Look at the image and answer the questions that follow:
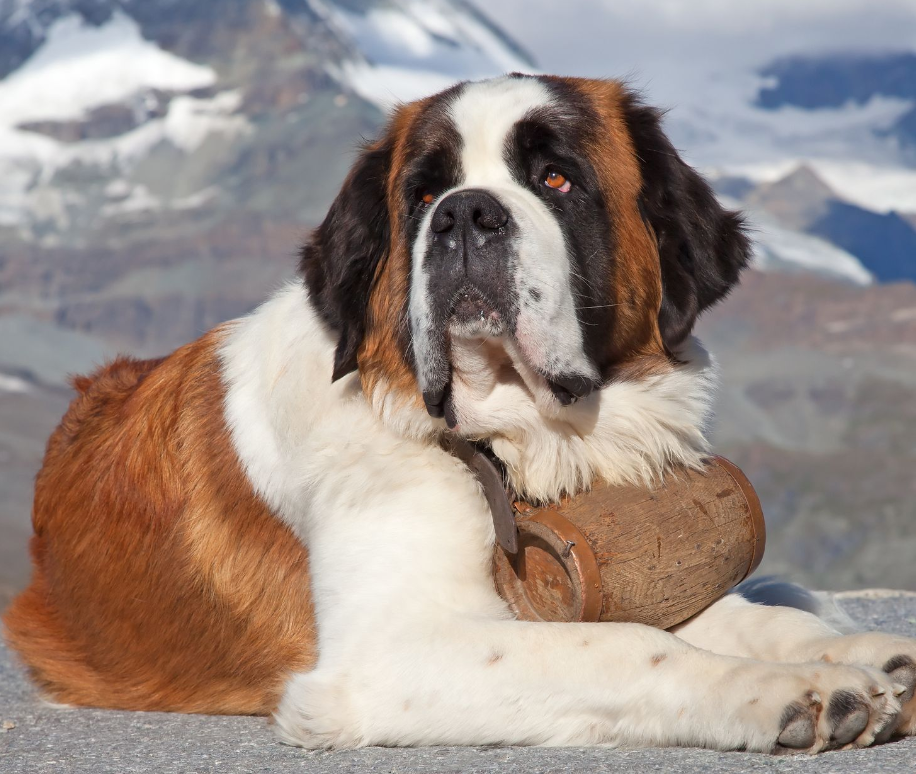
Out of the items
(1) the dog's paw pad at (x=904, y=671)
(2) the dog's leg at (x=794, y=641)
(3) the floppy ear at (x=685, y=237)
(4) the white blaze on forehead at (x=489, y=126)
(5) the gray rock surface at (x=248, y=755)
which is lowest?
(5) the gray rock surface at (x=248, y=755)

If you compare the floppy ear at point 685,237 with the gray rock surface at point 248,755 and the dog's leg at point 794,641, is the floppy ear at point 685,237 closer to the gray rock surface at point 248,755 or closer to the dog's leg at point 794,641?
the dog's leg at point 794,641

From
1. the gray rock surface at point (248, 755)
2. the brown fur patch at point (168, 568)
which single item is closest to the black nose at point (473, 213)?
the brown fur patch at point (168, 568)

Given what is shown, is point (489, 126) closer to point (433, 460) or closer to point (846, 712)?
point (433, 460)

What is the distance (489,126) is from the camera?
3.25 metres

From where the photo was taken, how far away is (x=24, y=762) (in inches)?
112

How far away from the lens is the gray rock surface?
7.79 feet

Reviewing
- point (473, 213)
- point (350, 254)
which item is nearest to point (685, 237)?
point (473, 213)

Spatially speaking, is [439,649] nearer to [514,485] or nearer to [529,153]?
[514,485]

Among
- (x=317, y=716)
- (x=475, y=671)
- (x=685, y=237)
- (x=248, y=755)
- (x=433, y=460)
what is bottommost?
(x=248, y=755)

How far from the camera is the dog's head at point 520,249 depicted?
2.99m

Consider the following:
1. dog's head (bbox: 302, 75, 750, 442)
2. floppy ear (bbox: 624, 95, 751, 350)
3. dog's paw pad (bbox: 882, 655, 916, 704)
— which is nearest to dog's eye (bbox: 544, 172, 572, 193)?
dog's head (bbox: 302, 75, 750, 442)

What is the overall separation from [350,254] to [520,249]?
26.5 inches

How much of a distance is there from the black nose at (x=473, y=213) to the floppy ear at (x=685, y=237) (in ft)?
2.06

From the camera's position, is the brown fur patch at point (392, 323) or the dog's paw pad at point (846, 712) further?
the brown fur patch at point (392, 323)
